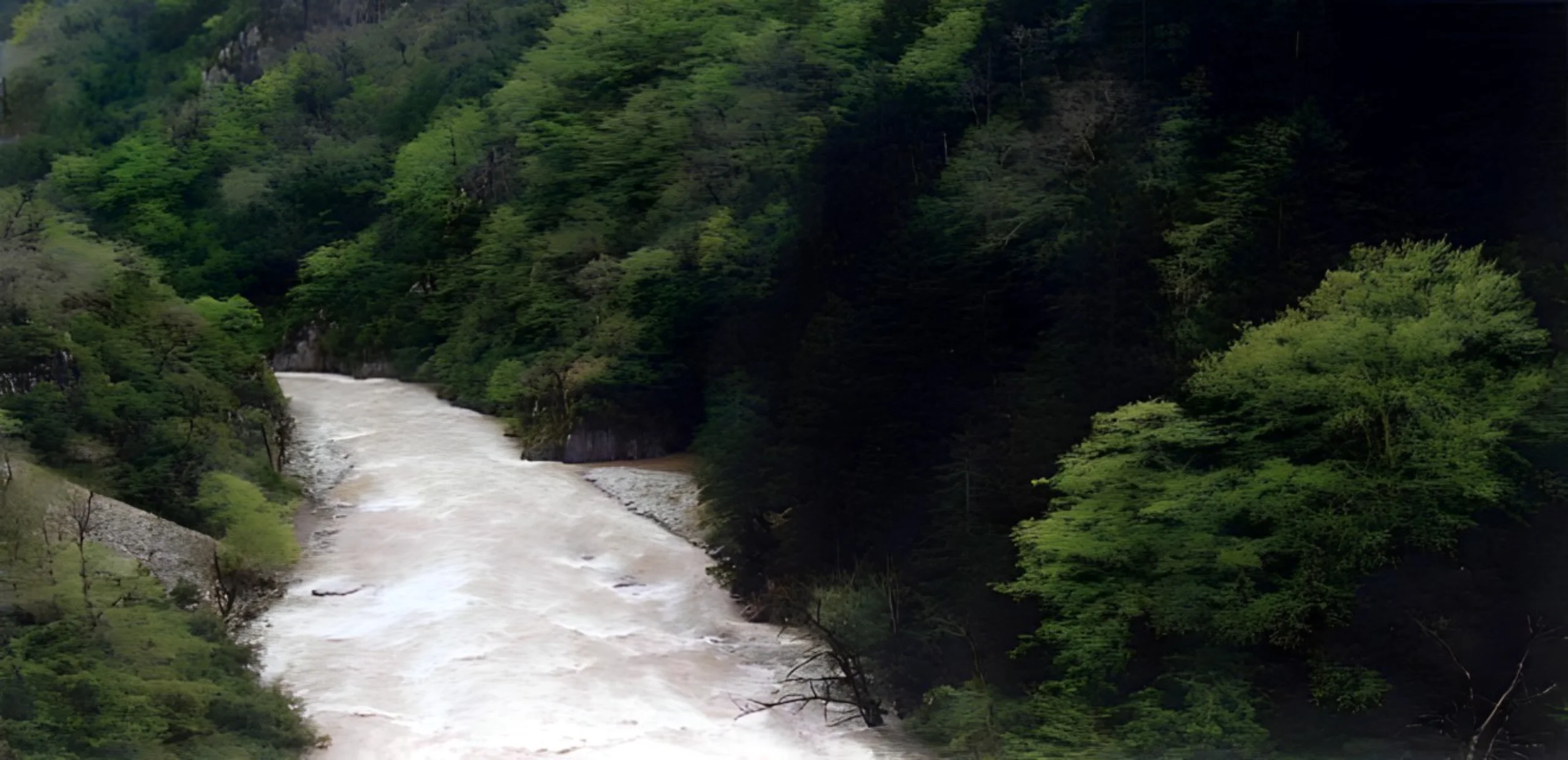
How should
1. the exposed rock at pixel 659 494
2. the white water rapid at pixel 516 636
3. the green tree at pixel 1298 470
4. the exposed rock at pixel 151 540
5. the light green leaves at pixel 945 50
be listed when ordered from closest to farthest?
the green tree at pixel 1298 470, the white water rapid at pixel 516 636, the exposed rock at pixel 151 540, the exposed rock at pixel 659 494, the light green leaves at pixel 945 50

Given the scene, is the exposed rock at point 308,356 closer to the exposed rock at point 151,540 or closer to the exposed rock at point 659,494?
the exposed rock at point 659,494

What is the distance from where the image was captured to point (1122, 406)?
17.5m

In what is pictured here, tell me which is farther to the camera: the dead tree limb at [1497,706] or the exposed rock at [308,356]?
the exposed rock at [308,356]

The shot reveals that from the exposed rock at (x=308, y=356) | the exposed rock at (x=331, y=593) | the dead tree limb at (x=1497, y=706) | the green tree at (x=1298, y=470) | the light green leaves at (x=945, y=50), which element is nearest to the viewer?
the dead tree limb at (x=1497, y=706)

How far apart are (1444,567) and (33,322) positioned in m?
20.3

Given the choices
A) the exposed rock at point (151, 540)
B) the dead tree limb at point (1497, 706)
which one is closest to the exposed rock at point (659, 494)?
the exposed rock at point (151, 540)

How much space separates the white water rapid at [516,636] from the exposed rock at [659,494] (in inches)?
12.4

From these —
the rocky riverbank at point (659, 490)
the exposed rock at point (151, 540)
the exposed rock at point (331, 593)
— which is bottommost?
the rocky riverbank at point (659, 490)

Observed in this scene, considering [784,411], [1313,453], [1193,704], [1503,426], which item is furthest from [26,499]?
[1503,426]

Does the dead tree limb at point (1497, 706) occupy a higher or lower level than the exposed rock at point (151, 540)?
higher

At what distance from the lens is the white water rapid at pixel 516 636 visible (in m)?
17.3

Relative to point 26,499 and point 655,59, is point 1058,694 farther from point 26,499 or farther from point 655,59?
point 655,59

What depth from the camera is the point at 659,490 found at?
2889cm

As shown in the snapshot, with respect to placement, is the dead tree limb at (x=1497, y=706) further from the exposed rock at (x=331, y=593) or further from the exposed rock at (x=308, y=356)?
the exposed rock at (x=308, y=356)
